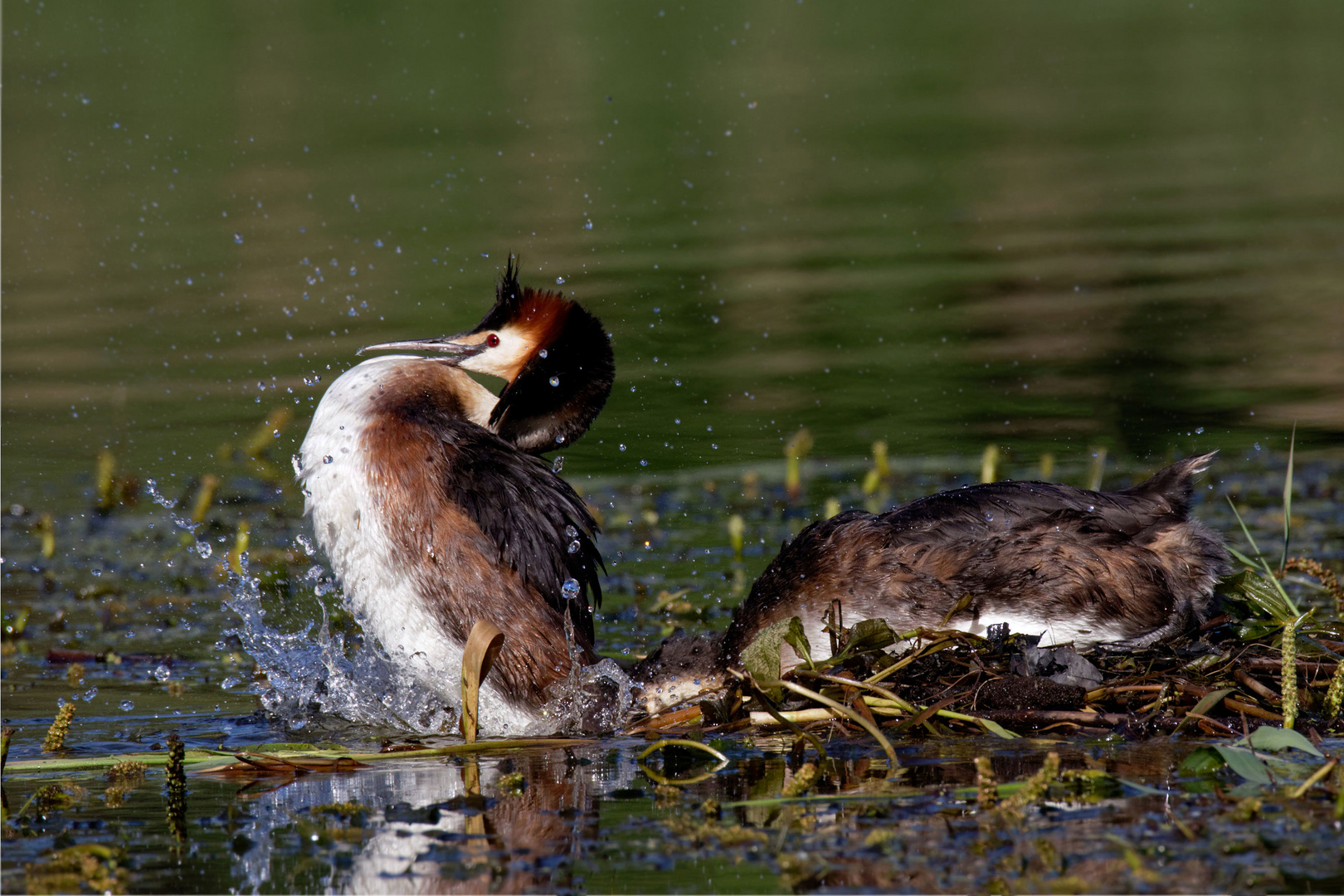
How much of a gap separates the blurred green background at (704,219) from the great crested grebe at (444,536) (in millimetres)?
3759

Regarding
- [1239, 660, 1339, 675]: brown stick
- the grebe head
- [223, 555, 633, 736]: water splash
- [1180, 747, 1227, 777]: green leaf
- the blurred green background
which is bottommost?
[1180, 747, 1227, 777]: green leaf

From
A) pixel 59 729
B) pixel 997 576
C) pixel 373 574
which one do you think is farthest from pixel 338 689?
pixel 997 576

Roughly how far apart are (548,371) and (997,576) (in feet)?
6.06

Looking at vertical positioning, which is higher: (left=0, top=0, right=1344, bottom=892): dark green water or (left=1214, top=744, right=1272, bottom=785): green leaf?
(left=0, top=0, right=1344, bottom=892): dark green water

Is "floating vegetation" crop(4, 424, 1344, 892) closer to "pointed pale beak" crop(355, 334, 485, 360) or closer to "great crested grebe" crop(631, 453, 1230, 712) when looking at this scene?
"great crested grebe" crop(631, 453, 1230, 712)

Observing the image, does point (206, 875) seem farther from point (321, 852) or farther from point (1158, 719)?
point (1158, 719)

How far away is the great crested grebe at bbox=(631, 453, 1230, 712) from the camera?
18.1 ft

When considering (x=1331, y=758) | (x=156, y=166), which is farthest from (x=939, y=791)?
(x=156, y=166)

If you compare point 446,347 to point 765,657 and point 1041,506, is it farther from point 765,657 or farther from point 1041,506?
point 1041,506

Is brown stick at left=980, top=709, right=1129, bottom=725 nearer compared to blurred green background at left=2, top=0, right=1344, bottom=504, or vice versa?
brown stick at left=980, top=709, right=1129, bottom=725

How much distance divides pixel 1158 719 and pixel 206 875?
2.76 metres

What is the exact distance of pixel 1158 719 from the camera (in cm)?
494

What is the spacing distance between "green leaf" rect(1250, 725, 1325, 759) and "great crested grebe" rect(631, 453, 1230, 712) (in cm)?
104

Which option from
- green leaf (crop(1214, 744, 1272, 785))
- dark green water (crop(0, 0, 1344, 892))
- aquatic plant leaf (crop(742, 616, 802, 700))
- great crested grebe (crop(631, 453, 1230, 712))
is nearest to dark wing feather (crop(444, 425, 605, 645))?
great crested grebe (crop(631, 453, 1230, 712))
